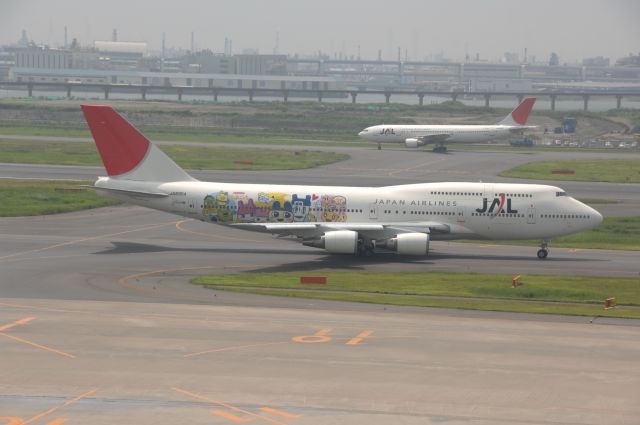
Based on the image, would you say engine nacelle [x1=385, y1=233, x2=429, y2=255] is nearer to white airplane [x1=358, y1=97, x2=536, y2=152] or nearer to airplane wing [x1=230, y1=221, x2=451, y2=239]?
airplane wing [x1=230, y1=221, x2=451, y2=239]

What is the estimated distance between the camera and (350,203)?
2336 inches

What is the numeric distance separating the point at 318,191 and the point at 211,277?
12.0 meters

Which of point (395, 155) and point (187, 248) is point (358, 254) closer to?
point (187, 248)

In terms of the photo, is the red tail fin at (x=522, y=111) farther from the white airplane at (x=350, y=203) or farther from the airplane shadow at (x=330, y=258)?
the airplane shadow at (x=330, y=258)

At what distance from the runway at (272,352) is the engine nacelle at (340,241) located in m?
1.00

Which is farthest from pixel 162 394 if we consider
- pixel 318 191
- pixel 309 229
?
pixel 318 191

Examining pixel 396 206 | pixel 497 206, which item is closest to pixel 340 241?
pixel 396 206

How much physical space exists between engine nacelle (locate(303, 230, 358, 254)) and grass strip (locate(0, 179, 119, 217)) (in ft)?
82.9

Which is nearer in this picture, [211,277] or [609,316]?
[609,316]

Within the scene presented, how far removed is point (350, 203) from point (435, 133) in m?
88.4

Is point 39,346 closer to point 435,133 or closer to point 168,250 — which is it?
point 168,250

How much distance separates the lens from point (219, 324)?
38938 mm

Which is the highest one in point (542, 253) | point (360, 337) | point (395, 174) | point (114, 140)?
point (114, 140)

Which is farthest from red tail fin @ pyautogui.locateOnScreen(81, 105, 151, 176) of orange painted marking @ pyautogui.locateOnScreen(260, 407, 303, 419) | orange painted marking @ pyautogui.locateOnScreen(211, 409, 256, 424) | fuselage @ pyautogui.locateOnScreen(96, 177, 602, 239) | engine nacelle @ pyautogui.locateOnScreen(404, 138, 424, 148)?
engine nacelle @ pyautogui.locateOnScreen(404, 138, 424, 148)
